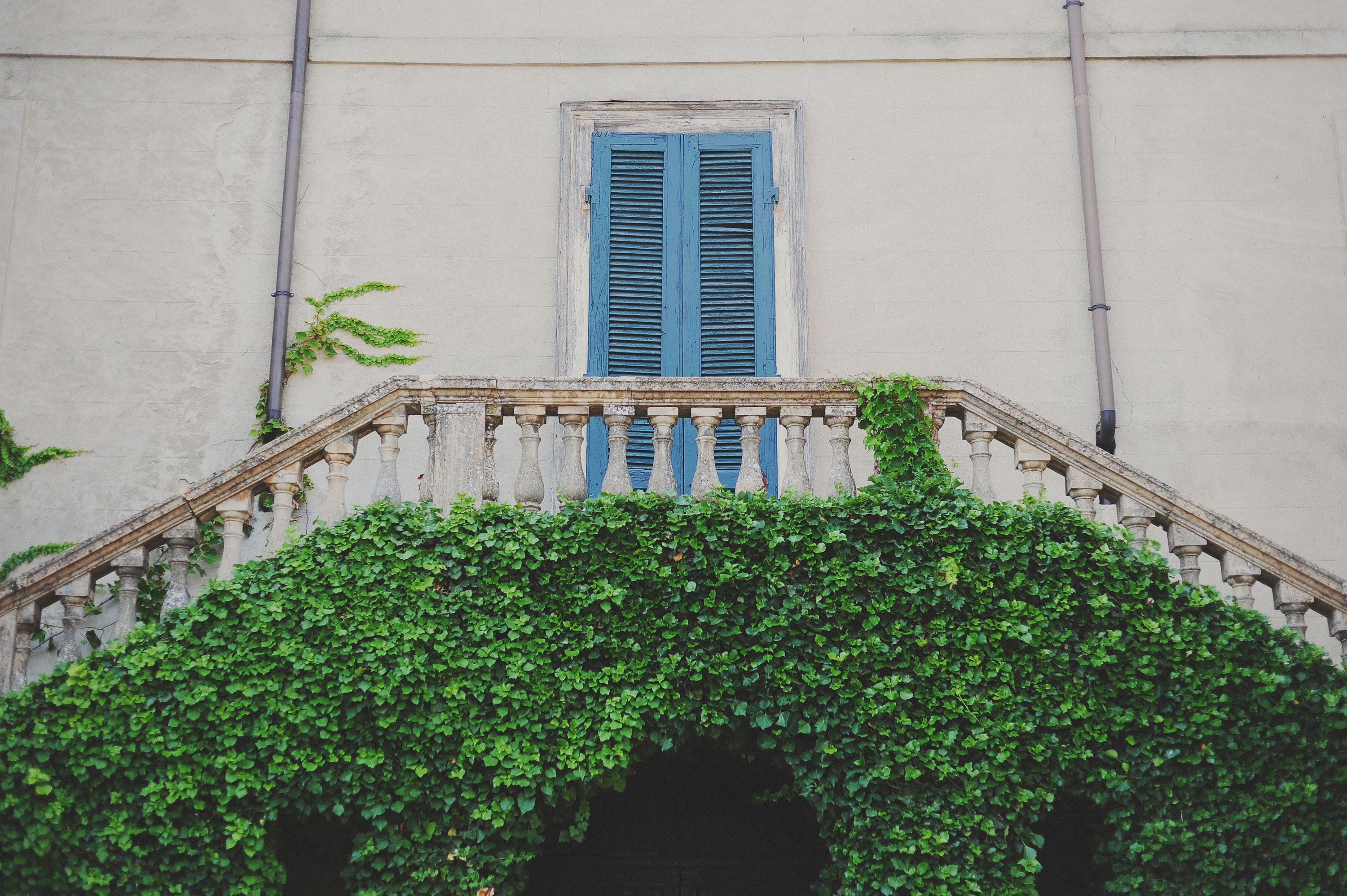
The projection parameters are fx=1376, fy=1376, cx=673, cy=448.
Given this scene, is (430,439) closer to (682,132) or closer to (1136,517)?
(682,132)

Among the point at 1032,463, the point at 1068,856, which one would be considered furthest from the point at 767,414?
the point at 1068,856

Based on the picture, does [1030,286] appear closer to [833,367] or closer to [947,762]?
[833,367]

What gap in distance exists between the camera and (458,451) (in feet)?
21.8

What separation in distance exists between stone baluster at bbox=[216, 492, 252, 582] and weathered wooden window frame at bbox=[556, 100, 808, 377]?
8.04ft

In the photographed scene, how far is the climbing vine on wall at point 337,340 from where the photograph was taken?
848 centimetres

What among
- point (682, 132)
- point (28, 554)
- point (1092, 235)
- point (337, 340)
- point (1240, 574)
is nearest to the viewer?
point (1240, 574)

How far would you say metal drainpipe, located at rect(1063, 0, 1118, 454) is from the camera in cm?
839

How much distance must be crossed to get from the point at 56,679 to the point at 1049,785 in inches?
172

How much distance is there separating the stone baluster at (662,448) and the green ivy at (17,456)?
384cm

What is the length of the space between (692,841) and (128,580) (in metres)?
3.23

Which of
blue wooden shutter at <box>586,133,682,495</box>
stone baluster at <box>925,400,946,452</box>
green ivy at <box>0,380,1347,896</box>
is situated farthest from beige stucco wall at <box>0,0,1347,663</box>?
green ivy at <box>0,380,1347,896</box>

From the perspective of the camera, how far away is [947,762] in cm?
606

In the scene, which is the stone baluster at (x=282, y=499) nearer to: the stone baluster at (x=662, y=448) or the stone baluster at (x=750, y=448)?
the stone baluster at (x=662, y=448)

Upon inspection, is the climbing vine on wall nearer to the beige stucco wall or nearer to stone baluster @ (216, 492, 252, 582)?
the beige stucco wall
